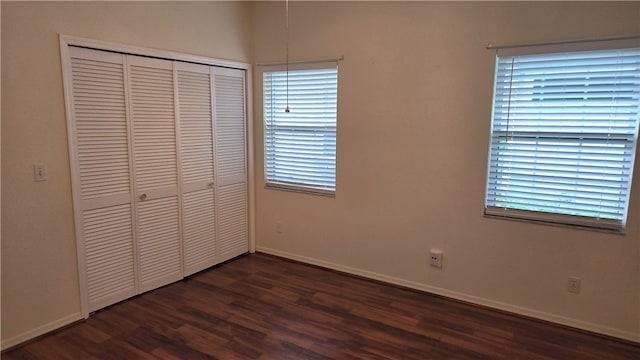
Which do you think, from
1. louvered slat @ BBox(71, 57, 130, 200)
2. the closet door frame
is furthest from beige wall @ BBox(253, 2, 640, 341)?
louvered slat @ BBox(71, 57, 130, 200)

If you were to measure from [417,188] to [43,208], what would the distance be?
278 cm

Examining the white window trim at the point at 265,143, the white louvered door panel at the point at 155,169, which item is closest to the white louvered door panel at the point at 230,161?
the white window trim at the point at 265,143

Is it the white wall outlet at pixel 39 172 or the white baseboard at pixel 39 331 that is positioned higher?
the white wall outlet at pixel 39 172

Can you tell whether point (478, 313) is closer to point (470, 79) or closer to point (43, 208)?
point (470, 79)

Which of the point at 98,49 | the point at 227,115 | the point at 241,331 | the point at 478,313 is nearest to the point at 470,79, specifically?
the point at 478,313

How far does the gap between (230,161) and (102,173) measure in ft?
4.20

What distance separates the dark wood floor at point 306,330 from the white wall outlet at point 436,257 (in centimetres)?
28

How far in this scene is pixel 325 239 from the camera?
12.8ft

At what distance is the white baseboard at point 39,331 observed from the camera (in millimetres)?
2502

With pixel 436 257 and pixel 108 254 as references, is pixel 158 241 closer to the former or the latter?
pixel 108 254

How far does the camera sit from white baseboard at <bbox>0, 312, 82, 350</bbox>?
98.5 inches

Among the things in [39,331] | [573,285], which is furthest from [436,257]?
[39,331]

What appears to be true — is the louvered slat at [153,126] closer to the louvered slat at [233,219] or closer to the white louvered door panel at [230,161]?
the white louvered door panel at [230,161]

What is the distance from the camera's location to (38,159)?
2545 mm
